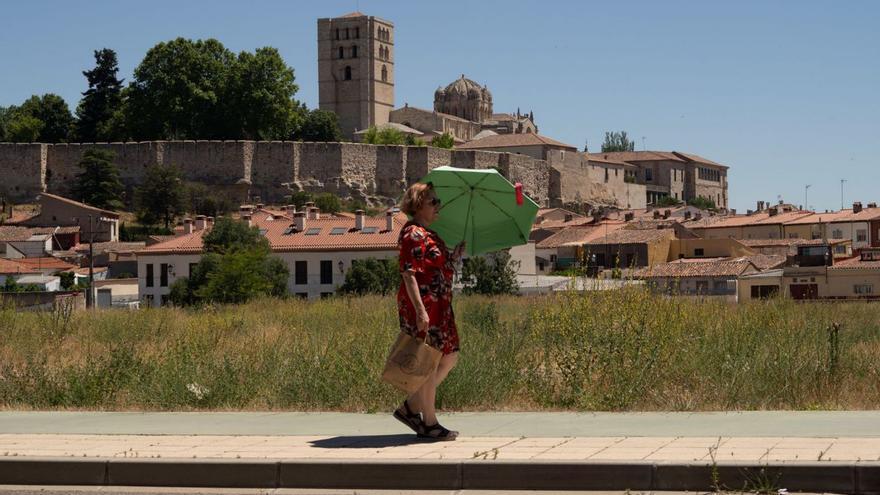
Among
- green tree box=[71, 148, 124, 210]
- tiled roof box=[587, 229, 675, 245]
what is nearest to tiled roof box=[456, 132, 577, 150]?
green tree box=[71, 148, 124, 210]

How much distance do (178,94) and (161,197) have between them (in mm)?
13980

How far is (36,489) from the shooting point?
7.32 m

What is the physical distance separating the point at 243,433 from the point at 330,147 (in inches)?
3004

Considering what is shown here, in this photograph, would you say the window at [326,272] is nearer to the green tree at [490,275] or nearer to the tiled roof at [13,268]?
the green tree at [490,275]

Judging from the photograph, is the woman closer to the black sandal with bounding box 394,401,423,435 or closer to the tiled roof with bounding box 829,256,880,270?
the black sandal with bounding box 394,401,423,435

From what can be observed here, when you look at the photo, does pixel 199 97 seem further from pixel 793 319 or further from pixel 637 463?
pixel 637 463

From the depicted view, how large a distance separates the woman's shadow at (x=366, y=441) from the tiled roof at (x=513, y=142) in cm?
10011

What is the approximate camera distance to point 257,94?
3401 inches

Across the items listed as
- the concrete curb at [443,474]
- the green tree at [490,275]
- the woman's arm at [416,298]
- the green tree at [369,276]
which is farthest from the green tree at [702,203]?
the concrete curb at [443,474]

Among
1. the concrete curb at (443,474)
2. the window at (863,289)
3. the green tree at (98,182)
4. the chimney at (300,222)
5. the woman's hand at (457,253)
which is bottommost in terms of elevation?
the window at (863,289)

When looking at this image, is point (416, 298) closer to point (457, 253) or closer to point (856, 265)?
point (457, 253)

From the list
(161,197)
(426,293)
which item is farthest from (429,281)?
(161,197)

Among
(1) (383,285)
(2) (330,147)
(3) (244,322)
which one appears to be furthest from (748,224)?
(3) (244,322)

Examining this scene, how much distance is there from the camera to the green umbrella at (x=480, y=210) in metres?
9.26
